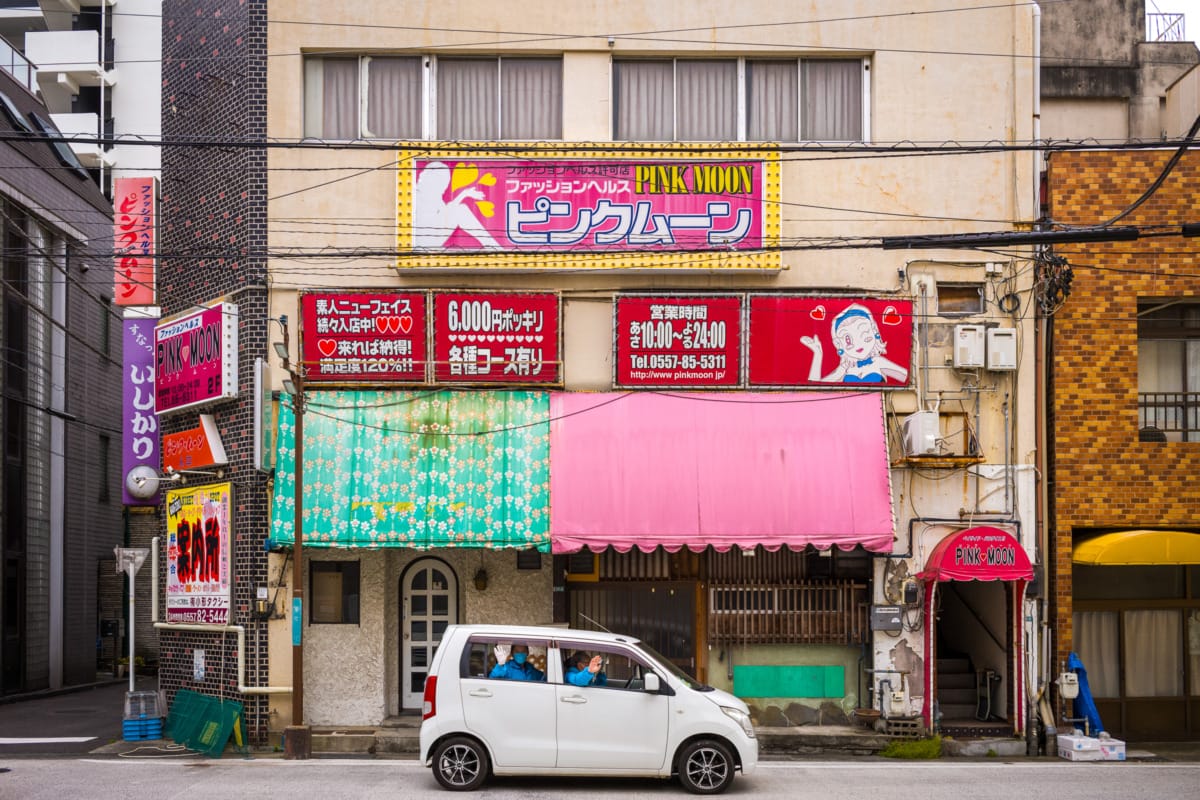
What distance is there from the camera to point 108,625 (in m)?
33.1

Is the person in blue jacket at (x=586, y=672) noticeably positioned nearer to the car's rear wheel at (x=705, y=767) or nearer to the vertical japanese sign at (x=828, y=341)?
the car's rear wheel at (x=705, y=767)

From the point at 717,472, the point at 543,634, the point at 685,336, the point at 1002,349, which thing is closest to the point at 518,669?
the point at 543,634

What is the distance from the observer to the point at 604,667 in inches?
527

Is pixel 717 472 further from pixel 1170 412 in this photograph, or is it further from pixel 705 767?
pixel 1170 412

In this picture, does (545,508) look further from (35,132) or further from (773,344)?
(35,132)

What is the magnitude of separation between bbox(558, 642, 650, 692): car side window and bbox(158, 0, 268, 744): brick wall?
6195 millimetres

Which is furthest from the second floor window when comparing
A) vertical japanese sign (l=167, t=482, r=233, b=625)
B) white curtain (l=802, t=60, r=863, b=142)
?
vertical japanese sign (l=167, t=482, r=233, b=625)

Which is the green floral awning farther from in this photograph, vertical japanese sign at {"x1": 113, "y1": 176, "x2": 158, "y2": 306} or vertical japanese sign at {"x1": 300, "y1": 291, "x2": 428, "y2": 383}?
vertical japanese sign at {"x1": 113, "y1": 176, "x2": 158, "y2": 306}

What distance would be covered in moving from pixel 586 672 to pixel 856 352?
709cm

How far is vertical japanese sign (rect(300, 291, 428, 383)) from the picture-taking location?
17.7 meters

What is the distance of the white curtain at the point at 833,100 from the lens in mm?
18703

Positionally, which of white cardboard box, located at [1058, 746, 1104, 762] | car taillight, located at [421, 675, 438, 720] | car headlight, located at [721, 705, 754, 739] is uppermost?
car taillight, located at [421, 675, 438, 720]

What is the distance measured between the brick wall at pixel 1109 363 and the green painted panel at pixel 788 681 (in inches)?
133

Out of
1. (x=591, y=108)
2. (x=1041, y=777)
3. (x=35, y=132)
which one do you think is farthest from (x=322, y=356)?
(x=35, y=132)
